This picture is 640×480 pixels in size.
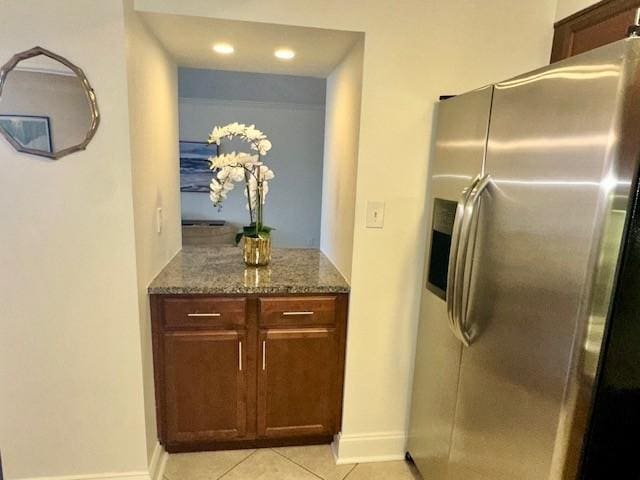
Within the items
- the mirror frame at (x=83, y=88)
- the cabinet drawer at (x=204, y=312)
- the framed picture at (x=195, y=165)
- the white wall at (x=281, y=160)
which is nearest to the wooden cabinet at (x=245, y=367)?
the cabinet drawer at (x=204, y=312)

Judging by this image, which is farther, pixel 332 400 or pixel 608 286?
pixel 332 400

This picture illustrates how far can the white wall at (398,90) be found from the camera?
1697mm

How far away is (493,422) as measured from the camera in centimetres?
133

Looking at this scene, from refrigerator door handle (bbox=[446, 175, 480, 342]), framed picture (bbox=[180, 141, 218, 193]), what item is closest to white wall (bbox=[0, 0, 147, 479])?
A: refrigerator door handle (bbox=[446, 175, 480, 342])

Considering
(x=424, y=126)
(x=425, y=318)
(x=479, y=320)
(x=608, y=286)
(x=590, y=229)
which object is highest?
(x=424, y=126)

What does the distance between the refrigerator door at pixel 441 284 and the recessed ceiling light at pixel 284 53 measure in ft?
2.58

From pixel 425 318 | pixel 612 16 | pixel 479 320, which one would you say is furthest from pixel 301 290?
pixel 612 16

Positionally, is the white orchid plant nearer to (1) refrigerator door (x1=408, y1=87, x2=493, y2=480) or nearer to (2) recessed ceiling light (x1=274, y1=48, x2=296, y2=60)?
(2) recessed ceiling light (x1=274, y1=48, x2=296, y2=60)

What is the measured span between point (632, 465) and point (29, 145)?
218 centimetres

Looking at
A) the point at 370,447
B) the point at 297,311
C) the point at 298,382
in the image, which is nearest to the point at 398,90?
the point at 297,311

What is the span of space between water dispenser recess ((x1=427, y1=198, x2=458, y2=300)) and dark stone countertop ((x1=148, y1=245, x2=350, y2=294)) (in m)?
0.41

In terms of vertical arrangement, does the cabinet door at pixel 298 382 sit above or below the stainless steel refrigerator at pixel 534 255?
below

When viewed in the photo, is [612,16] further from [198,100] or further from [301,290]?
[198,100]

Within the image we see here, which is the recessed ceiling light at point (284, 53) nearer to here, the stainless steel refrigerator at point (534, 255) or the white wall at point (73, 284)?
the white wall at point (73, 284)
